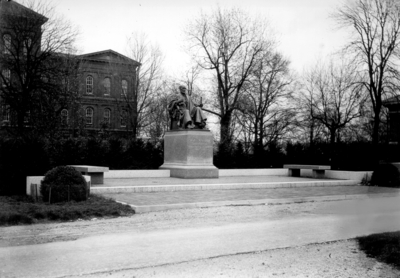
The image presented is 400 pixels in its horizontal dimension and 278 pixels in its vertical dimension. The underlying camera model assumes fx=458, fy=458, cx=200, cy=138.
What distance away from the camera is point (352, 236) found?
7715mm

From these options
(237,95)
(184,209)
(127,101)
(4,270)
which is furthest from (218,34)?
(4,270)

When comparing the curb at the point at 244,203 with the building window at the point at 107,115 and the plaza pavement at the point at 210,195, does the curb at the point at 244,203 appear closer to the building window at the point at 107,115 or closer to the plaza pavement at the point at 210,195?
the plaza pavement at the point at 210,195

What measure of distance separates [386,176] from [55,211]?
45.4 ft

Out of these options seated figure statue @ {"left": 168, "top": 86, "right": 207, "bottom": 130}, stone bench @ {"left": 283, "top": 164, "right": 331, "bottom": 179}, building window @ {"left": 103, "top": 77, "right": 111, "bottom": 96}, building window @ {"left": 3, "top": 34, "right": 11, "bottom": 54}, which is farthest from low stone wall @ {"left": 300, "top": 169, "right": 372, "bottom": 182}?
building window @ {"left": 103, "top": 77, "right": 111, "bottom": 96}

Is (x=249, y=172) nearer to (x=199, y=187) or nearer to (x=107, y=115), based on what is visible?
(x=199, y=187)

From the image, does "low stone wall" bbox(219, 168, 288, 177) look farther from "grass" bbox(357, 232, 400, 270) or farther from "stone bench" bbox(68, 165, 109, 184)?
"grass" bbox(357, 232, 400, 270)

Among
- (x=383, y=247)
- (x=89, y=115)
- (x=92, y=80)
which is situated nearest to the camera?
(x=383, y=247)

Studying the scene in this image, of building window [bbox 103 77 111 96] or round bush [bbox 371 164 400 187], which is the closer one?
round bush [bbox 371 164 400 187]

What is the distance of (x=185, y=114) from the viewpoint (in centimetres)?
2031

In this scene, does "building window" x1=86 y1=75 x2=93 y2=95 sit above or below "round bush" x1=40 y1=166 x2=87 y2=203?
above

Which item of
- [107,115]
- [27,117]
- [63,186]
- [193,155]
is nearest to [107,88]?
[107,115]

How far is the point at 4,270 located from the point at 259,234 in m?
4.17

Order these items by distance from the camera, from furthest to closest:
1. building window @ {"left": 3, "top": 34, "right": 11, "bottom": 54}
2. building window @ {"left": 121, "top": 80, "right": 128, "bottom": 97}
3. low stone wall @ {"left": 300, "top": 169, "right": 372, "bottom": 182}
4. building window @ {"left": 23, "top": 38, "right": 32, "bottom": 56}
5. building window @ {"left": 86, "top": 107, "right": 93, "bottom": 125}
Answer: building window @ {"left": 86, "top": 107, "right": 93, "bottom": 125}
building window @ {"left": 121, "top": 80, "right": 128, "bottom": 97}
building window @ {"left": 23, "top": 38, "right": 32, "bottom": 56}
building window @ {"left": 3, "top": 34, "right": 11, "bottom": 54}
low stone wall @ {"left": 300, "top": 169, "right": 372, "bottom": 182}

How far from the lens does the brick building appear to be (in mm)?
25094
